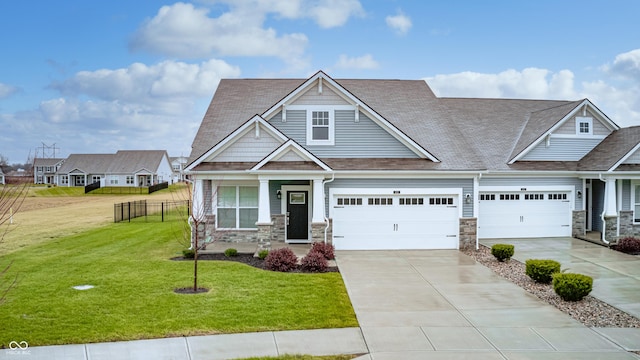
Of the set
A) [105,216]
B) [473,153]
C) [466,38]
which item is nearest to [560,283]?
[473,153]

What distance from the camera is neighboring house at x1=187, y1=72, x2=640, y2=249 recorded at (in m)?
17.7

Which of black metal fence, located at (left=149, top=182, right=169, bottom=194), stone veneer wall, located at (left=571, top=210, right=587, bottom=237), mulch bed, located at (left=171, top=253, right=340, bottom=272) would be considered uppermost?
black metal fence, located at (left=149, top=182, right=169, bottom=194)

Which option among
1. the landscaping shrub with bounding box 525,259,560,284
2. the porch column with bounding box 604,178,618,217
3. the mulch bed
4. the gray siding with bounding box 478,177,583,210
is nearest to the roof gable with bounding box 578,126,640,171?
the porch column with bounding box 604,178,618,217

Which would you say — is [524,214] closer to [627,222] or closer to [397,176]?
[627,222]

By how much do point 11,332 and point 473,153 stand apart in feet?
54.5

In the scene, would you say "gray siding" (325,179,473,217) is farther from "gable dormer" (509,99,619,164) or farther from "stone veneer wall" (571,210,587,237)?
"stone veneer wall" (571,210,587,237)

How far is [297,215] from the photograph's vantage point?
61.6ft

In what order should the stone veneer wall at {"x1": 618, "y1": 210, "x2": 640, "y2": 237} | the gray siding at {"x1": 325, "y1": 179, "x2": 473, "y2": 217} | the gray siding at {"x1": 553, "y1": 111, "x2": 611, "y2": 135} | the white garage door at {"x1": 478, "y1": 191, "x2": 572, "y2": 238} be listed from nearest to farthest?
the gray siding at {"x1": 325, "y1": 179, "x2": 473, "y2": 217} → the stone veneer wall at {"x1": 618, "y1": 210, "x2": 640, "y2": 237} → the white garage door at {"x1": 478, "y1": 191, "x2": 572, "y2": 238} → the gray siding at {"x1": 553, "y1": 111, "x2": 611, "y2": 135}

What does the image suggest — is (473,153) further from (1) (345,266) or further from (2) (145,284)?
(2) (145,284)

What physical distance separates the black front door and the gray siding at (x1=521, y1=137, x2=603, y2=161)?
9.94 meters

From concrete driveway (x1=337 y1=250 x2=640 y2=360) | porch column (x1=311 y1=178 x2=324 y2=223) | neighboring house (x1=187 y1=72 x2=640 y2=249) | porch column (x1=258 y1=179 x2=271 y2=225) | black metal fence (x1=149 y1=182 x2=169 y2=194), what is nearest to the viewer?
concrete driveway (x1=337 y1=250 x2=640 y2=360)

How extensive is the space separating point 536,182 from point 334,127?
918cm

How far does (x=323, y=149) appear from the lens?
18.6 metres

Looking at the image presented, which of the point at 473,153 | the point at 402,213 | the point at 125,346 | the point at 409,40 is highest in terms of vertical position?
the point at 409,40
